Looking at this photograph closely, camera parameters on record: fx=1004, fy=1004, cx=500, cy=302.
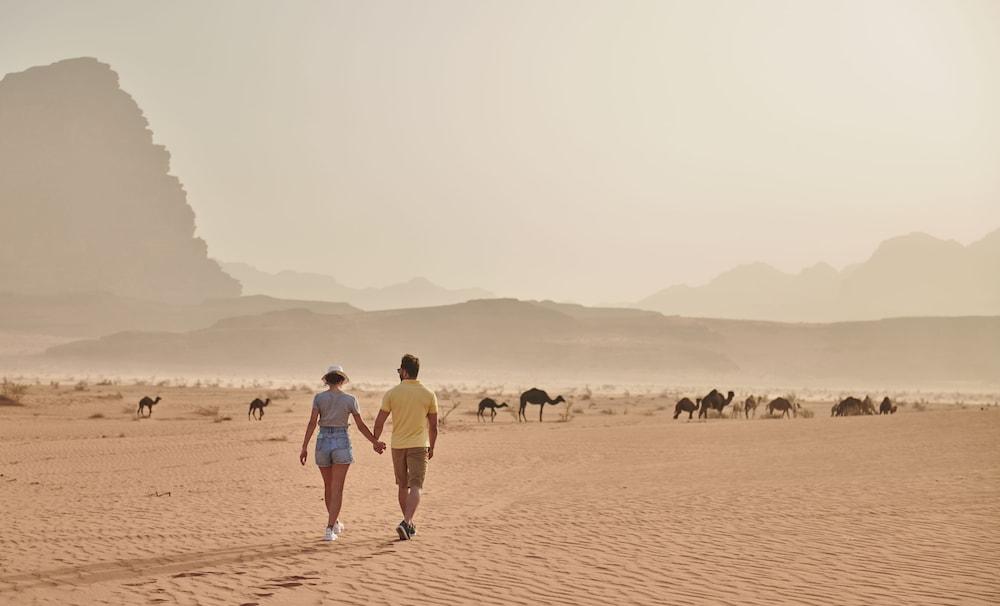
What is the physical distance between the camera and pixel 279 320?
126500 millimetres

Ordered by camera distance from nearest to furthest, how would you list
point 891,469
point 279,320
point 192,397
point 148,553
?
1. point 148,553
2. point 891,469
3. point 192,397
4. point 279,320

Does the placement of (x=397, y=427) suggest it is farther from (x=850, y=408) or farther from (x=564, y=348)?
(x=564, y=348)

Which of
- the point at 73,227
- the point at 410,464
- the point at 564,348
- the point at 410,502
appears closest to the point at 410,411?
the point at 410,464

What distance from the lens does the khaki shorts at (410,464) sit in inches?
390

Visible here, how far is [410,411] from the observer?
32.2ft

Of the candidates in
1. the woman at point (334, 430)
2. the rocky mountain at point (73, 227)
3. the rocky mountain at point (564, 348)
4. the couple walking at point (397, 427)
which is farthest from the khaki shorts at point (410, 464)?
the rocky mountain at point (73, 227)

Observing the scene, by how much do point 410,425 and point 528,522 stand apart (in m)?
2.61

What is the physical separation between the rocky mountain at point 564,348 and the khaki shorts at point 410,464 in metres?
94.1

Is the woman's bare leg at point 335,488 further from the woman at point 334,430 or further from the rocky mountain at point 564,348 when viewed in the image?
the rocky mountain at point 564,348

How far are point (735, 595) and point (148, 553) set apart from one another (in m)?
5.53

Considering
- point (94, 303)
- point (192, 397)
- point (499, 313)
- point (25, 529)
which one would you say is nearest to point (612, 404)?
point (192, 397)

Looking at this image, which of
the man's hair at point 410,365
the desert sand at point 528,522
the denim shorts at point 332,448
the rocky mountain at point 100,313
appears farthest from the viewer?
the rocky mountain at point 100,313

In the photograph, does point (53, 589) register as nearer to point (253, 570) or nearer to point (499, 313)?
point (253, 570)

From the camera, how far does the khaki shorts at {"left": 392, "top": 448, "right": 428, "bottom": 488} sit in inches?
390
